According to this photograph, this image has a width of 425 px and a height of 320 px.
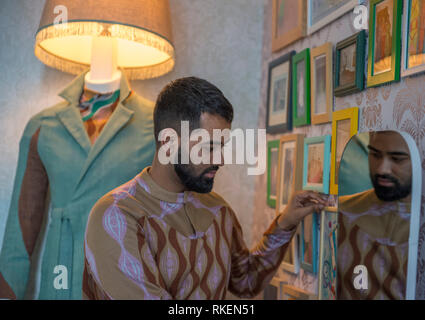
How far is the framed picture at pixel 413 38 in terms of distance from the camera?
0.85m

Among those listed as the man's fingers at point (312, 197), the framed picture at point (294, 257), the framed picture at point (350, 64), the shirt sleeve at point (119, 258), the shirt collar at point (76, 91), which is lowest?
the framed picture at point (294, 257)

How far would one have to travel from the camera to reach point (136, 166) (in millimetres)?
1074

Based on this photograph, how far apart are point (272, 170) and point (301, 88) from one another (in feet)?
0.90

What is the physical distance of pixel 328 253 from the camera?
1109 millimetres

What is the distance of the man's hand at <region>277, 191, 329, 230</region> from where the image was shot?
3.68ft

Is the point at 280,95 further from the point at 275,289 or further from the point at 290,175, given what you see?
the point at 275,289

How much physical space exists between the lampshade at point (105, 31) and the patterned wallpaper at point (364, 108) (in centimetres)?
34

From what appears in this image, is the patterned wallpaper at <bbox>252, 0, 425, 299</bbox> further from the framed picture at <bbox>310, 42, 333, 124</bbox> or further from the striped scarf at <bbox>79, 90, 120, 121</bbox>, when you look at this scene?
the striped scarf at <bbox>79, 90, 120, 121</bbox>

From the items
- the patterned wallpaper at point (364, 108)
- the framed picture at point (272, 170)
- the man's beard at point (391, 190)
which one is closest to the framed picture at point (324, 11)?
the patterned wallpaper at point (364, 108)

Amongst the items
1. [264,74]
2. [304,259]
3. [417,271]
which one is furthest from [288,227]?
[264,74]

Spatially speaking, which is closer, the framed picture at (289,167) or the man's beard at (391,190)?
the man's beard at (391,190)

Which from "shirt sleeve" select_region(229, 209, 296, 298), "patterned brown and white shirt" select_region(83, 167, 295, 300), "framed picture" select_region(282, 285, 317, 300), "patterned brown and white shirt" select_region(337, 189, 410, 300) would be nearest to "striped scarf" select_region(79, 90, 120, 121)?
"patterned brown and white shirt" select_region(83, 167, 295, 300)

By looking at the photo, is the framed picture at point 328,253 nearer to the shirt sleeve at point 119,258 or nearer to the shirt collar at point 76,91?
the shirt sleeve at point 119,258

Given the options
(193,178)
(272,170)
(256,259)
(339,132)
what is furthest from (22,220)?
(339,132)
